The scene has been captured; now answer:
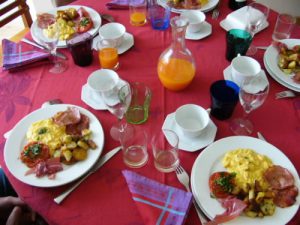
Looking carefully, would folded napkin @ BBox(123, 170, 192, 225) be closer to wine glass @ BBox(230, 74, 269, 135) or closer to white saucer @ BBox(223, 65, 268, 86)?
wine glass @ BBox(230, 74, 269, 135)

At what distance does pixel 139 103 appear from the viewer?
1228mm

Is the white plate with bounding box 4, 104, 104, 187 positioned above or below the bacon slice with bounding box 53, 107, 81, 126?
below

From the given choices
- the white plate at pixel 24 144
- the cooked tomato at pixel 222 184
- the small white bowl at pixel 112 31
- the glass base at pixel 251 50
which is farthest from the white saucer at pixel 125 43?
the cooked tomato at pixel 222 184

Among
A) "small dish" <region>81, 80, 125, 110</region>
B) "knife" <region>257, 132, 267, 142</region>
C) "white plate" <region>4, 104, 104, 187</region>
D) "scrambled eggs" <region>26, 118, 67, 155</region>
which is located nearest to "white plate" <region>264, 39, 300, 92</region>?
"knife" <region>257, 132, 267, 142</region>

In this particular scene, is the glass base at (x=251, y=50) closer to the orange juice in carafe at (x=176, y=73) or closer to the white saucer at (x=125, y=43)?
the orange juice in carafe at (x=176, y=73)

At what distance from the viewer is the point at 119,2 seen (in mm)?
1690

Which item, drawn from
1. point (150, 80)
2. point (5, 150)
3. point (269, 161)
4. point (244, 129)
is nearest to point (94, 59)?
point (150, 80)

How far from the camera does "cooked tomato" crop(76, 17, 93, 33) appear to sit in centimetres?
149

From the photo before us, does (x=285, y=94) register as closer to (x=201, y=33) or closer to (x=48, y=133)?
(x=201, y=33)

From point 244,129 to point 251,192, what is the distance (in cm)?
29

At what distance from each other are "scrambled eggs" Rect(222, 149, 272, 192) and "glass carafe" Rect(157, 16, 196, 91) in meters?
0.37

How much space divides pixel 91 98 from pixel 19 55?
46 cm

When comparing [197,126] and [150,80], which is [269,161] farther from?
[150,80]

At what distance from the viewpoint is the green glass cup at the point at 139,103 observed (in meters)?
1.18
